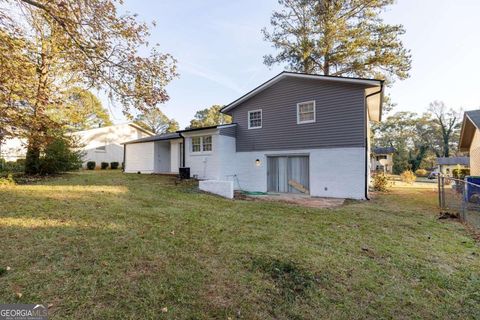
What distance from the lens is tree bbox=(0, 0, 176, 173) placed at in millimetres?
5633

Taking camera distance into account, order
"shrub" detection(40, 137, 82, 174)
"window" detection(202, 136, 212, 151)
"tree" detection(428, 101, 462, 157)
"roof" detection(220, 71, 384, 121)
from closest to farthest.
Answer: "roof" detection(220, 71, 384, 121)
"shrub" detection(40, 137, 82, 174)
"window" detection(202, 136, 212, 151)
"tree" detection(428, 101, 462, 157)

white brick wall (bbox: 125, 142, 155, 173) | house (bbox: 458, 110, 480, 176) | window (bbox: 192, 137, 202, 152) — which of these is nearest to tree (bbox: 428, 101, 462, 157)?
house (bbox: 458, 110, 480, 176)

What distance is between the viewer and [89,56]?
6.09 meters

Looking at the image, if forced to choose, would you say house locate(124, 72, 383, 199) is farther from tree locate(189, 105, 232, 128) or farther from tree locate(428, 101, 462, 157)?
tree locate(428, 101, 462, 157)

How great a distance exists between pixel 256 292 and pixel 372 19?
62.3ft

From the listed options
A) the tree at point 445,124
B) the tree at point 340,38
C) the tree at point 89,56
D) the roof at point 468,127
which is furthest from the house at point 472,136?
the tree at point 445,124

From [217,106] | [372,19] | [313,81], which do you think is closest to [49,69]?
[313,81]

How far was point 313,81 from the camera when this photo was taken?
11.1m

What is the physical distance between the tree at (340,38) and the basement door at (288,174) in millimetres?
8918

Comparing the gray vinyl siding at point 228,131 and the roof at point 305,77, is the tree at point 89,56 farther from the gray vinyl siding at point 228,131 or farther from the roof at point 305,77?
the roof at point 305,77

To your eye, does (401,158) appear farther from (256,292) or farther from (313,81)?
(256,292)

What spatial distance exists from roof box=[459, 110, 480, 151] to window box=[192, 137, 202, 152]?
1386 centimetres

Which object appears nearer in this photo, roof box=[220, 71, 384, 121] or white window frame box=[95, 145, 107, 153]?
roof box=[220, 71, 384, 121]

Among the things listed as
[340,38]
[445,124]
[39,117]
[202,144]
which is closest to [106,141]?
[202,144]
